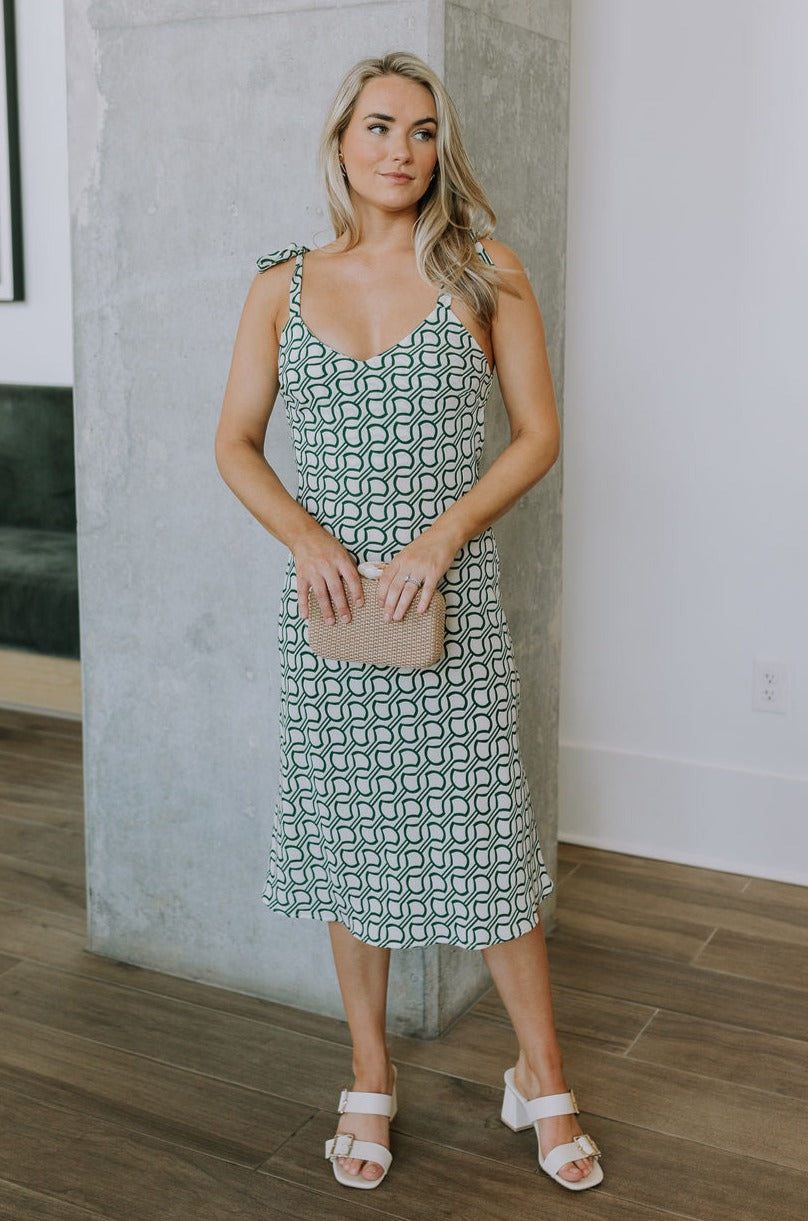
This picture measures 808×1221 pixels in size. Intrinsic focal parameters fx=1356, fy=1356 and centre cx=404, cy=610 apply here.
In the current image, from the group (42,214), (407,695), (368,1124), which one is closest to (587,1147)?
(368,1124)

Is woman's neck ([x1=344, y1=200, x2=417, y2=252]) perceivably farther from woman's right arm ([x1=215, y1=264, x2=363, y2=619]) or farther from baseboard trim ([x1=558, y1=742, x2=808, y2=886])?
baseboard trim ([x1=558, y1=742, x2=808, y2=886])

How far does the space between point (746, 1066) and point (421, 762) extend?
0.86 meters

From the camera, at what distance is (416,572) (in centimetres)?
178

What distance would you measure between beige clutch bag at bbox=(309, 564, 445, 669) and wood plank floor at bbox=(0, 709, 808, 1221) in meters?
0.79

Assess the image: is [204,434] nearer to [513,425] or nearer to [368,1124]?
[513,425]

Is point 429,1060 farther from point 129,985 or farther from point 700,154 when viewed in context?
point 700,154

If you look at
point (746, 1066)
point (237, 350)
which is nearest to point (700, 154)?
point (237, 350)

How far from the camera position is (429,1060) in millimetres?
2309

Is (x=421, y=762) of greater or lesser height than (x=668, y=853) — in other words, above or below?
above

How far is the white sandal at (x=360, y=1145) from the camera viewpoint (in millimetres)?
1973

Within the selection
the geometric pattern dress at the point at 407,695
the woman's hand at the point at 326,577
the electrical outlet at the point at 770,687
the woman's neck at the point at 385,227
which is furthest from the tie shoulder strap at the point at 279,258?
the electrical outlet at the point at 770,687

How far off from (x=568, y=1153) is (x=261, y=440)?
1.13m

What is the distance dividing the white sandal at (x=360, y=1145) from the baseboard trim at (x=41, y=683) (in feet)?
7.64

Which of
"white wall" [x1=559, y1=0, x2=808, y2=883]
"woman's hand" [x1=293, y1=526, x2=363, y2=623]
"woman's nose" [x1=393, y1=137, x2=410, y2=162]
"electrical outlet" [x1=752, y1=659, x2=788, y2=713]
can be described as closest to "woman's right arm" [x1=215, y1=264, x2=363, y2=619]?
"woman's hand" [x1=293, y1=526, x2=363, y2=623]
